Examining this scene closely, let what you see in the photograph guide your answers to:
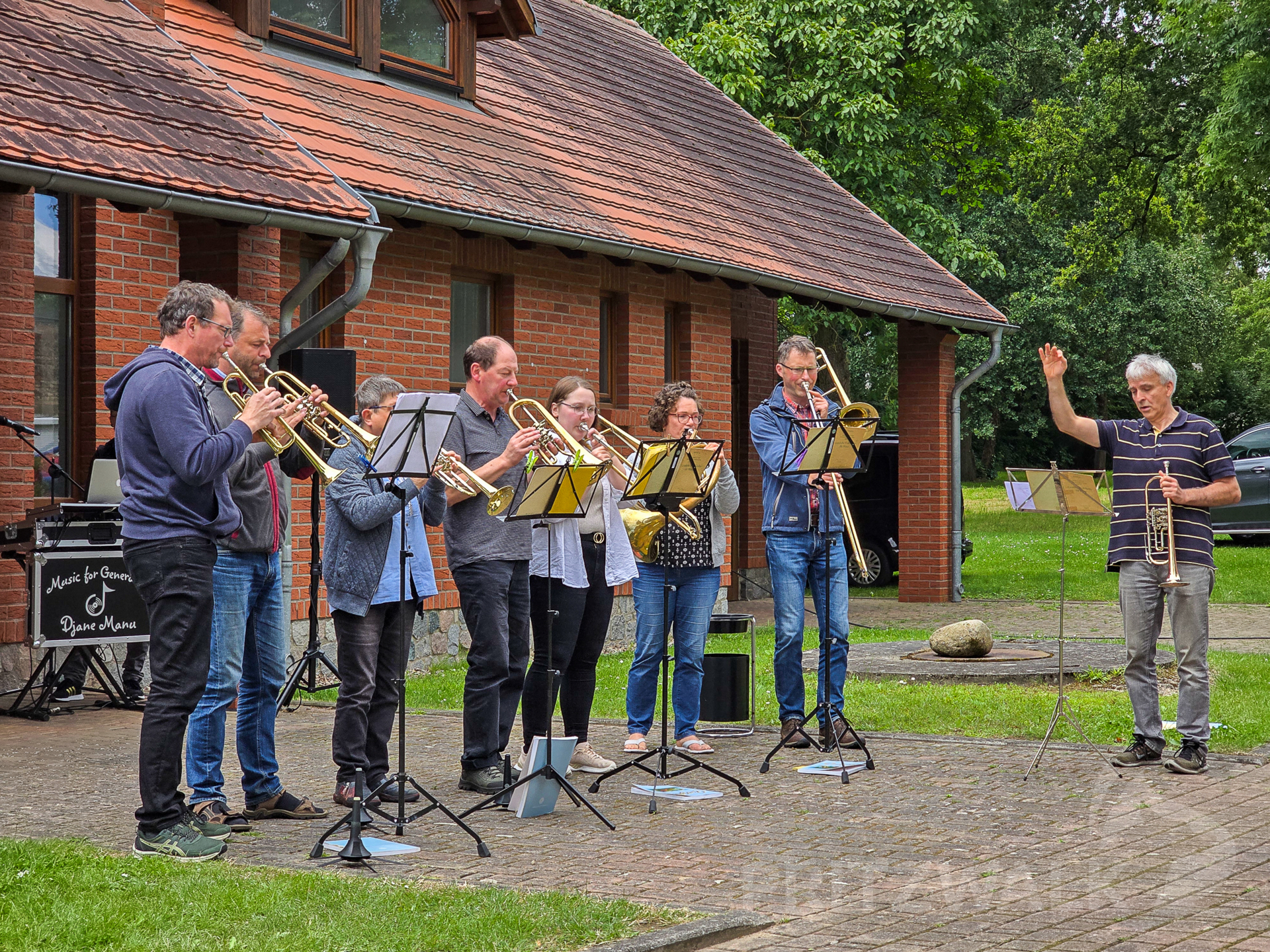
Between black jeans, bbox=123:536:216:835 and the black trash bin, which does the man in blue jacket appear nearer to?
the black trash bin

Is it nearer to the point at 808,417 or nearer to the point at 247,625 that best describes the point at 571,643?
the point at 247,625

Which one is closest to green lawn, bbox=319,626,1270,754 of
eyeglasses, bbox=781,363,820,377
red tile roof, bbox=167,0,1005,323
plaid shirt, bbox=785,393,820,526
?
plaid shirt, bbox=785,393,820,526

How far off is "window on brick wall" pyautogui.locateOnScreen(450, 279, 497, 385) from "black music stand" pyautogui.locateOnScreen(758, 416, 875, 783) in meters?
5.00

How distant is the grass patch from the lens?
4.63 metres

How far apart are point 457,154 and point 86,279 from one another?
359 centimetres

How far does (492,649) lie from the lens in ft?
23.0

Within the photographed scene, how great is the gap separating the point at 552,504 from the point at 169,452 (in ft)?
5.49

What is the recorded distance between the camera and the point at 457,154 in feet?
40.4

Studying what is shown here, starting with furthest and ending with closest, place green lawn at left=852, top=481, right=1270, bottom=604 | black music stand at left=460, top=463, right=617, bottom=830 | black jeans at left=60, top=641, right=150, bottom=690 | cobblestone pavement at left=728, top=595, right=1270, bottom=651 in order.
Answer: green lawn at left=852, top=481, right=1270, bottom=604
cobblestone pavement at left=728, top=595, right=1270, bottom=651
black jeans at left=60, top=641, right=150, bottom=690
black music stand at left=460, top=463, right=617, bottom=830

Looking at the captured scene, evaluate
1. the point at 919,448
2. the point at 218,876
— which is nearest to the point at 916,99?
the point at 919,448

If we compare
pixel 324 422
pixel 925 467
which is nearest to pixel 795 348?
pixel 324 422

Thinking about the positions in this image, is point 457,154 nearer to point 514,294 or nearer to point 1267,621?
point 514,294

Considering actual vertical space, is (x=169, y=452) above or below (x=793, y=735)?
above

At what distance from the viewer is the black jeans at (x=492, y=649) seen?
7000 millimetres
